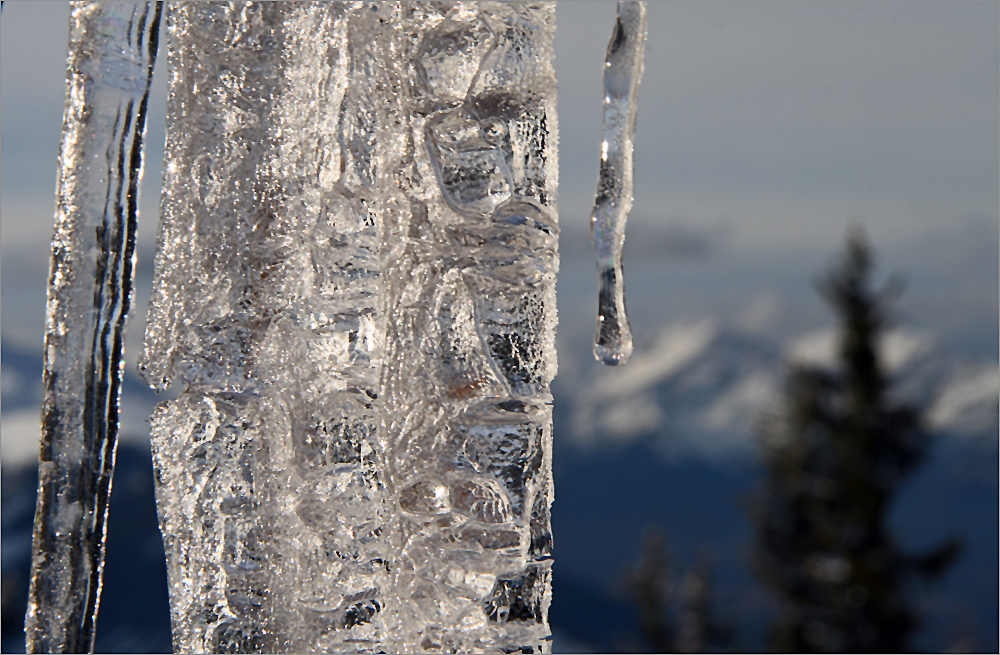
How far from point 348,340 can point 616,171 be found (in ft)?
1.03

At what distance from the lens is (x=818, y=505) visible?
1066 cm

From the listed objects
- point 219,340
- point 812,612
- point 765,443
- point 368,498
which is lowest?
point 812,612

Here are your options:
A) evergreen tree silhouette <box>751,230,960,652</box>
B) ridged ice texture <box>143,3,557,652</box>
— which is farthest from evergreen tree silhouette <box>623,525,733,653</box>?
ridged ice texture <box>143,3,557,652</box>

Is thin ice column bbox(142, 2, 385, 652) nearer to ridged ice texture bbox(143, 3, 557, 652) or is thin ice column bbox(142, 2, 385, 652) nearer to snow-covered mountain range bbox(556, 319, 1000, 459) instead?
ridged ice texture bbox(143, 3, 557, 652)

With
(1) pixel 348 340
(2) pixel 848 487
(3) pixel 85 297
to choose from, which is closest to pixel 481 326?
(1) pixel 348 340

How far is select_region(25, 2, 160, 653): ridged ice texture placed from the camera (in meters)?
0.88

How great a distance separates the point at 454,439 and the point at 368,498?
137 mm

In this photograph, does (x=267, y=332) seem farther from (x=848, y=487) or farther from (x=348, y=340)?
(x=848, y=487)

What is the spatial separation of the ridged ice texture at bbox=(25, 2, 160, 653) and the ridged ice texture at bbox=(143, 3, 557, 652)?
4cm

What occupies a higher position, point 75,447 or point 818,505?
point 75,447

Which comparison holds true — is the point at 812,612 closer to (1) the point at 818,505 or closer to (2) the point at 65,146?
(1) the point at 818,505

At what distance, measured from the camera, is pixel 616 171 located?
0.82 metres

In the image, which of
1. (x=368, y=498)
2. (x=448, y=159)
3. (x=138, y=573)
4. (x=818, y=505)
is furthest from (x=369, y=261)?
(x=818, y=505)

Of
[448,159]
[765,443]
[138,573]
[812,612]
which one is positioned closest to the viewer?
[448,159]
